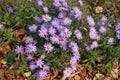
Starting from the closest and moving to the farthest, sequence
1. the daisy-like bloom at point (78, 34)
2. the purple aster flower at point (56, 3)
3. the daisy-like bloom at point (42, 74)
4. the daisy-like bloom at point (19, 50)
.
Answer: the daisy-like bloom at point (42, 74) → the daisy-like bloom at point (19, 50) → the daisy-like bloom at point (78, 34) → the purple aster flower at point (56, 3)

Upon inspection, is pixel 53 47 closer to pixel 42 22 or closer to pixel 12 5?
pixel 42 22

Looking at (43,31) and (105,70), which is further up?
(43,31)

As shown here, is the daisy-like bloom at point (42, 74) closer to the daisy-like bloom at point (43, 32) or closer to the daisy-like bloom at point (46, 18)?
the daisy-like bloom at point (43, 32)

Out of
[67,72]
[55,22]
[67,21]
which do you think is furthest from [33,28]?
[67,72]

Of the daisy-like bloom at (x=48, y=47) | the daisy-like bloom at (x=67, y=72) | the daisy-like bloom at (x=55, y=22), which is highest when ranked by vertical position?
the daisy-like bloom at (x=55, y=22)

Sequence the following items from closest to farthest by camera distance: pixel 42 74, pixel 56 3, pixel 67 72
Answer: pixel 42 74
pixel 67 72
pixel 56 3

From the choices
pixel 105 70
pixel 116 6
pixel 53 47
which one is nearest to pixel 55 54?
pixel 53 47

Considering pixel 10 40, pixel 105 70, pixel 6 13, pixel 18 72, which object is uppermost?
pixel 6 13

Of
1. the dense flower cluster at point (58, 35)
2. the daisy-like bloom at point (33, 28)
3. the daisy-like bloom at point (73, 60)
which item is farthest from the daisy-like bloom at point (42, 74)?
the daisy-like bloom at point (33, 28)

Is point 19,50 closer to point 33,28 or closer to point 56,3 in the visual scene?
point 33,28
